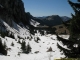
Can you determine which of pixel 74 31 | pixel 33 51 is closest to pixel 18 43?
pixel 33 51

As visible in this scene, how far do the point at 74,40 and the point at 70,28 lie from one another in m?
1.19

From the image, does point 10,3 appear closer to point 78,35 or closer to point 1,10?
point 1,10

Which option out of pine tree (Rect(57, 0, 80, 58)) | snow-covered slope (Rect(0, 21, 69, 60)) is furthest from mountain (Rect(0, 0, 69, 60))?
pine tree (Rect(57, 0, 80, 58))

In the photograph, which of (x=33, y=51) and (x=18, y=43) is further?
(x=18, y=43)

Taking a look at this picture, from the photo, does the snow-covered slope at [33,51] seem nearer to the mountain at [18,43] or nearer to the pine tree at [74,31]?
the mountain at [18,43]

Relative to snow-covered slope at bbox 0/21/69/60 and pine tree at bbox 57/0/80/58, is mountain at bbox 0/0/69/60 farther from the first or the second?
pine tree at bbox 57/0/80/58

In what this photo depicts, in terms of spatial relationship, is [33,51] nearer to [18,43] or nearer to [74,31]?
[18,43]

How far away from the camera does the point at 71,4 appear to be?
1311cm

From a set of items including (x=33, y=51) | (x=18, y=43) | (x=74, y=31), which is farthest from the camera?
(x=18, y=43)

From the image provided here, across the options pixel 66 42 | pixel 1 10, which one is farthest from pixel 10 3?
pixel 66 42

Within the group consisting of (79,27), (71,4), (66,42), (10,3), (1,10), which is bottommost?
(66,42)

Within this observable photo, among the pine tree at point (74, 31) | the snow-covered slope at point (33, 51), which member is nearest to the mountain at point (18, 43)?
the snow-covered slope at point (33, 51)

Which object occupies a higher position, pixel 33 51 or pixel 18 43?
pixel 18 43

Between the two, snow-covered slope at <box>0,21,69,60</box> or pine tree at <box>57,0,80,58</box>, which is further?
snow-covered slope at <box>0,21,69,60</box>
